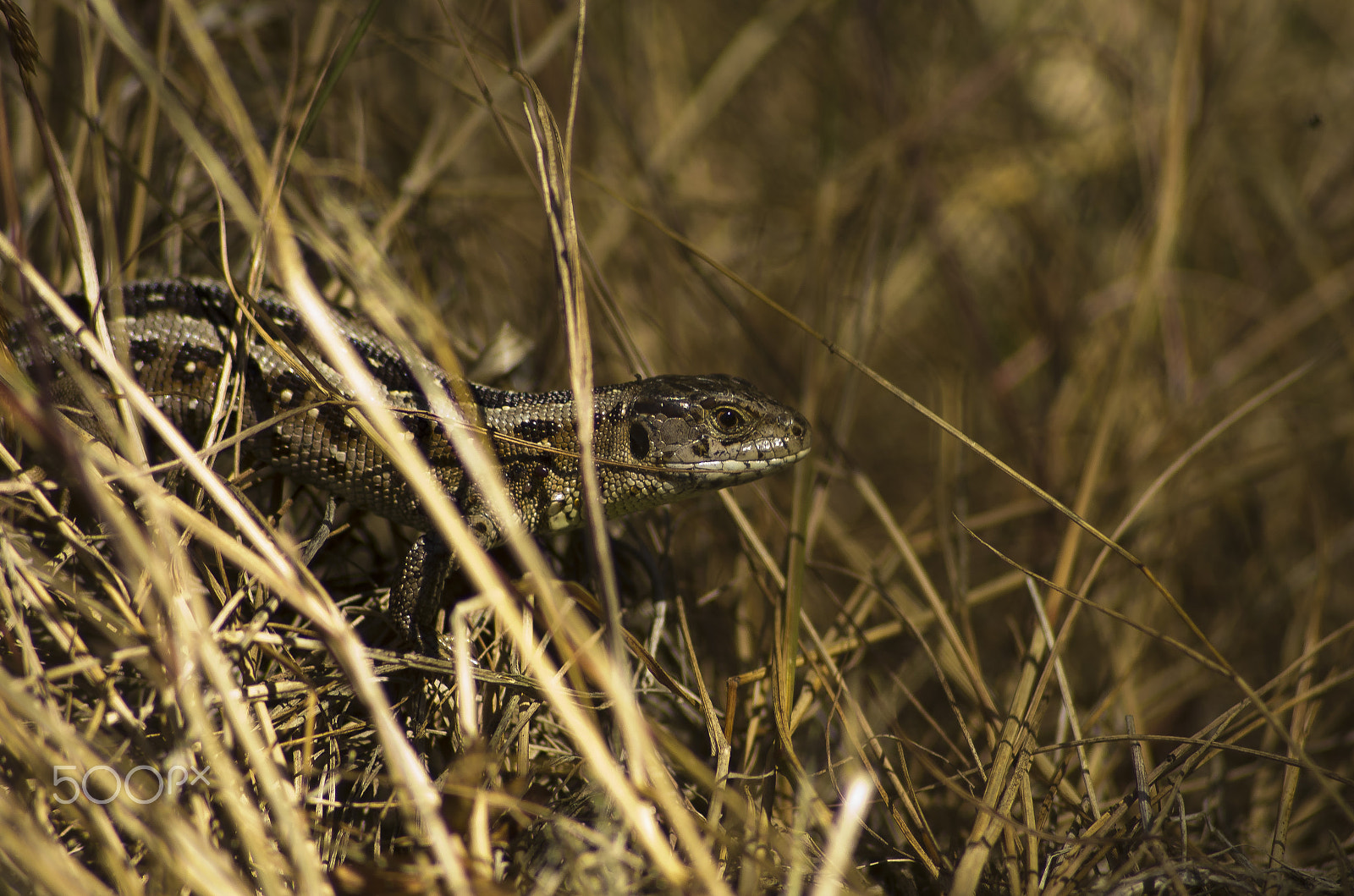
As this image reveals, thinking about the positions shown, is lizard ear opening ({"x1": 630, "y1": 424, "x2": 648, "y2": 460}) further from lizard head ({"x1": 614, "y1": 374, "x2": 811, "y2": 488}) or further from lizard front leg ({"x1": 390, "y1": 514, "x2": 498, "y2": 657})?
lizard front leg ({"x1": 390, "y1": 514, "x2": 498, "y2": 657})

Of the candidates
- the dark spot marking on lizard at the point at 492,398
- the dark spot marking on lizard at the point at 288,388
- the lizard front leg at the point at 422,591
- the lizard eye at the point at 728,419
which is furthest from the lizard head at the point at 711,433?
the dark spot marking on lizard at the point at 288,388

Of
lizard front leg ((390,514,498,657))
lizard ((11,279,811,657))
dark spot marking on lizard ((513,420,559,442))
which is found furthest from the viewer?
dark spot marking on lizard ((513,420,559,442))

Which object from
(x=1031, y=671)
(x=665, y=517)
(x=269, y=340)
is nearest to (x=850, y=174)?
(x=665, y=517)

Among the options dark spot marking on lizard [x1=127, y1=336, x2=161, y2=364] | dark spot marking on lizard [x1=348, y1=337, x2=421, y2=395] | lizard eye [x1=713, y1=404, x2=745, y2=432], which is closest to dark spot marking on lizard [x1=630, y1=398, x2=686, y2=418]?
lizard eye [x1=713, y1=404, x2=745, y2=432]

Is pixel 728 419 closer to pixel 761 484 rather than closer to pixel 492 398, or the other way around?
pixel 492 398

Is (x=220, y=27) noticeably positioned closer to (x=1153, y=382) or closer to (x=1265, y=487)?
(x=1153, y=382)

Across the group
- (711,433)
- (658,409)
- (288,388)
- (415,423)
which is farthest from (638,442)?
(288,388)

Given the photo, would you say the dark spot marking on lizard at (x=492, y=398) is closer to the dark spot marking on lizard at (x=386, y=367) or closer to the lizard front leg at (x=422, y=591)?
the dark spot marking on lizard at (x=386, y=367)
